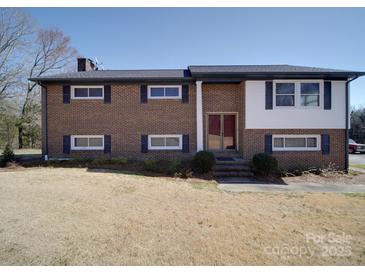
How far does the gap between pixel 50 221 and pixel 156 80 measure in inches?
339

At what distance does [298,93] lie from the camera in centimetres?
1115

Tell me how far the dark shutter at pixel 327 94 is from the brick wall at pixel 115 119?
649cm

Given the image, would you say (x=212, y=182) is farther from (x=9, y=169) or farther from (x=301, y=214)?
(x=9, y=169)

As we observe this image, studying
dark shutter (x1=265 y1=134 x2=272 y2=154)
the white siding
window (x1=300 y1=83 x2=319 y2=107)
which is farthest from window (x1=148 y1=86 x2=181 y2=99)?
window (x1=300 y1=83 x2=319 y2=107)

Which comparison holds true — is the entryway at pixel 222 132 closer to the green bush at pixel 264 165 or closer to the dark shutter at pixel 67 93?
the green bush at pixel 264 165

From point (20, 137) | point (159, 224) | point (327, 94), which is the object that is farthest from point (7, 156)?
point (20, 137)

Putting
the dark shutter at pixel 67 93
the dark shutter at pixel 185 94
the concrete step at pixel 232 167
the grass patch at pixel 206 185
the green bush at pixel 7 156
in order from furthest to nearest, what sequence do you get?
the dark shutter at pixel 185 94, the dark shutter at pixel 67 93, the green bush at pixel 7 156, the concrete step at pixel 232 167, the grass patch at pixel 206 185

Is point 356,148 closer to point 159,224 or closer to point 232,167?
point 232,167

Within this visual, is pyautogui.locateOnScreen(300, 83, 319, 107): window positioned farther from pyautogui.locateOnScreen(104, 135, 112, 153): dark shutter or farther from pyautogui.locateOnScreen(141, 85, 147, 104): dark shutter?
pyautogui.locateOnScreen(104, 135, 112, 153): dark shutter

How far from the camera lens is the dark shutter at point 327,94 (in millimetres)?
11109

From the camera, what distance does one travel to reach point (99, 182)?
7.38 metres

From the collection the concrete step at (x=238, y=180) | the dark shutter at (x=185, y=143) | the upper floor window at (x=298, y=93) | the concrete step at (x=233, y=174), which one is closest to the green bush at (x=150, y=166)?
the dark shutter at (x=185, y=143)

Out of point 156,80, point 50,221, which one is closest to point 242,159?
point 156,80

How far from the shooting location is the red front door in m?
12.5
